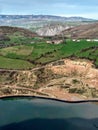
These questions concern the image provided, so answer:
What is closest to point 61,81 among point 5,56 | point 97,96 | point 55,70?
point 55,70

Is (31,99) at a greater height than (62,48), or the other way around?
(62,48)

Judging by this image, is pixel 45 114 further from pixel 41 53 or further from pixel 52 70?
pixel 41 53

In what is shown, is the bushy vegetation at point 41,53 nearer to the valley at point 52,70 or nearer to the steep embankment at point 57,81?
the valley at point 52,70

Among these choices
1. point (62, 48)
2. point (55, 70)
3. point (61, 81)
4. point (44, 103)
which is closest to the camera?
point (44, 103)

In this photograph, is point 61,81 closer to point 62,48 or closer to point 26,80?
point 26,80

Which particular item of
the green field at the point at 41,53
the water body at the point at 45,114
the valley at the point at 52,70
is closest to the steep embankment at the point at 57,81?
the valley at the point at 52,70

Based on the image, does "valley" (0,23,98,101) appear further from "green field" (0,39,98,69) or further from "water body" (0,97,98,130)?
"water body" (0,97,98,130)
